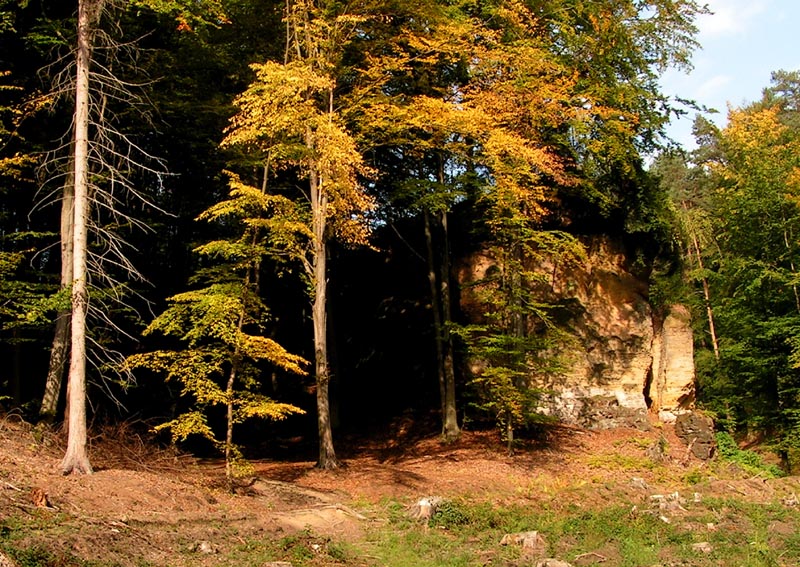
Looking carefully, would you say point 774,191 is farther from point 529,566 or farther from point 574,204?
point 529,566

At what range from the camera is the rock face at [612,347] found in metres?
19.5

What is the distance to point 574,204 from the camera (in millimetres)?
21406

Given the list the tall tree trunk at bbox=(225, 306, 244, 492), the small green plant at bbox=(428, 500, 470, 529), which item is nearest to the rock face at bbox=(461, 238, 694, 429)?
the small green plant at bbox=(428, 500, 470, 529)

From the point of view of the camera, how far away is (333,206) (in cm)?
1381

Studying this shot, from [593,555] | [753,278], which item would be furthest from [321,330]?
[753,278]

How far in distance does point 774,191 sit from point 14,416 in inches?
967

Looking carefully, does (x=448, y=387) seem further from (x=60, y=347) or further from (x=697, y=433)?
(x=60, y=347)

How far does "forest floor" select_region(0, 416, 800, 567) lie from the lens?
7.78 metres

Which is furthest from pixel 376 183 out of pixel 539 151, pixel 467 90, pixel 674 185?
pixel 674 185

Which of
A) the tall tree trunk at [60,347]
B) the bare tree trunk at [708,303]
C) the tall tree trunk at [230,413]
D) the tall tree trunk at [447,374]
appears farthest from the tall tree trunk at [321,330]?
the bare tree trunk at [708,303]

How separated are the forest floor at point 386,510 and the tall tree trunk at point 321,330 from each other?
57 centimetres

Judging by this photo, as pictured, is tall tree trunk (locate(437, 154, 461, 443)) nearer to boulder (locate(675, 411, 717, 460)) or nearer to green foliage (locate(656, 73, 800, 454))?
boulder (locate(675, 411, 717, 460))

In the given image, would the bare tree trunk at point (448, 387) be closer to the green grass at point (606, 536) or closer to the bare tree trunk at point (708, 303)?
the green grass at point (606, 536)

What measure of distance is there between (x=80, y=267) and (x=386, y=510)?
6817mm
